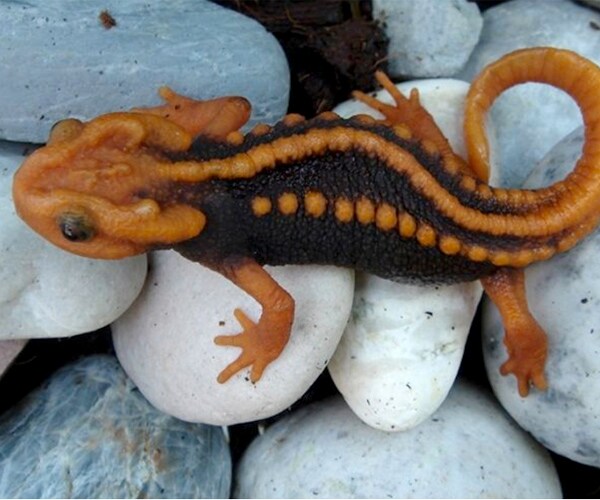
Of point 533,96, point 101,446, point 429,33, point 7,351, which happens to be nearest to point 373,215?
point 429,33

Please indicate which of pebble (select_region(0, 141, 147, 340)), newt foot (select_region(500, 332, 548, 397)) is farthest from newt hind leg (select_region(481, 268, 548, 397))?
pebble (select_region(0, 141, 147, 340))

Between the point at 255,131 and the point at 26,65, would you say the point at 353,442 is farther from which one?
the point at 26,65

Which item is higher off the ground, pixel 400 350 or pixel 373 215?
pixel 373 215

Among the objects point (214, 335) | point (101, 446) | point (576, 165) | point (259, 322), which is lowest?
point (101, 446)

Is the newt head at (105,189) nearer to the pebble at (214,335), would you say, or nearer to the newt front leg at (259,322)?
the newt front leg at (259,322)

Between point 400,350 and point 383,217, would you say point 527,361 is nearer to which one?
point 400,350
